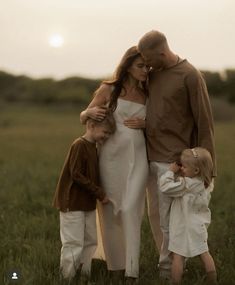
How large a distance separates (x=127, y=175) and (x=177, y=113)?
0.69 metres

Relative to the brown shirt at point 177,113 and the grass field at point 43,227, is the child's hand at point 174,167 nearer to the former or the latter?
the brown shirt at point 177,113

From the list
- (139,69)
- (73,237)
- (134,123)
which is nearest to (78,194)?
(73,237)

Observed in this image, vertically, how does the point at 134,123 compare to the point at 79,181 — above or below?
above

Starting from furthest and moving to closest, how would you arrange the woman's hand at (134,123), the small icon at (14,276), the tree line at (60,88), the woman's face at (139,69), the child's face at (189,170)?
1. the tree line at (60,88)
2. the woman's hand at (134,123)
3. the woman's face at (139,69)
4. the child's face at (189,170)
5. the small icon at (14,276)

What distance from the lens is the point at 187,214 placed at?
18.8ft

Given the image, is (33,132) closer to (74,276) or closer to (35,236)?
(35,236)

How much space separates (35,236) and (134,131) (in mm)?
2354

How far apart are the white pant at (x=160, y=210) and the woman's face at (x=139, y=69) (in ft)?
2.42

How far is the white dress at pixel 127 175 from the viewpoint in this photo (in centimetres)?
598

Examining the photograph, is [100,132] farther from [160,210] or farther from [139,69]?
[160,210]

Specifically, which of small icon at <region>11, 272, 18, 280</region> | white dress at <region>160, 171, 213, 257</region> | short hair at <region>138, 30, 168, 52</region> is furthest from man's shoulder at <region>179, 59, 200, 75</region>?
small icon at <region>11, 272, 18, 280</region>

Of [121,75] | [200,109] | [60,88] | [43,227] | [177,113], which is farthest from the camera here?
[60,88]

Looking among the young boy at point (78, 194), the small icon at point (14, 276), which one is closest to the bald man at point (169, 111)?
the young boy at point (78, 194)

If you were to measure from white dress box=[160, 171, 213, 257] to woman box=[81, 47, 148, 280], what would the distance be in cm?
33
